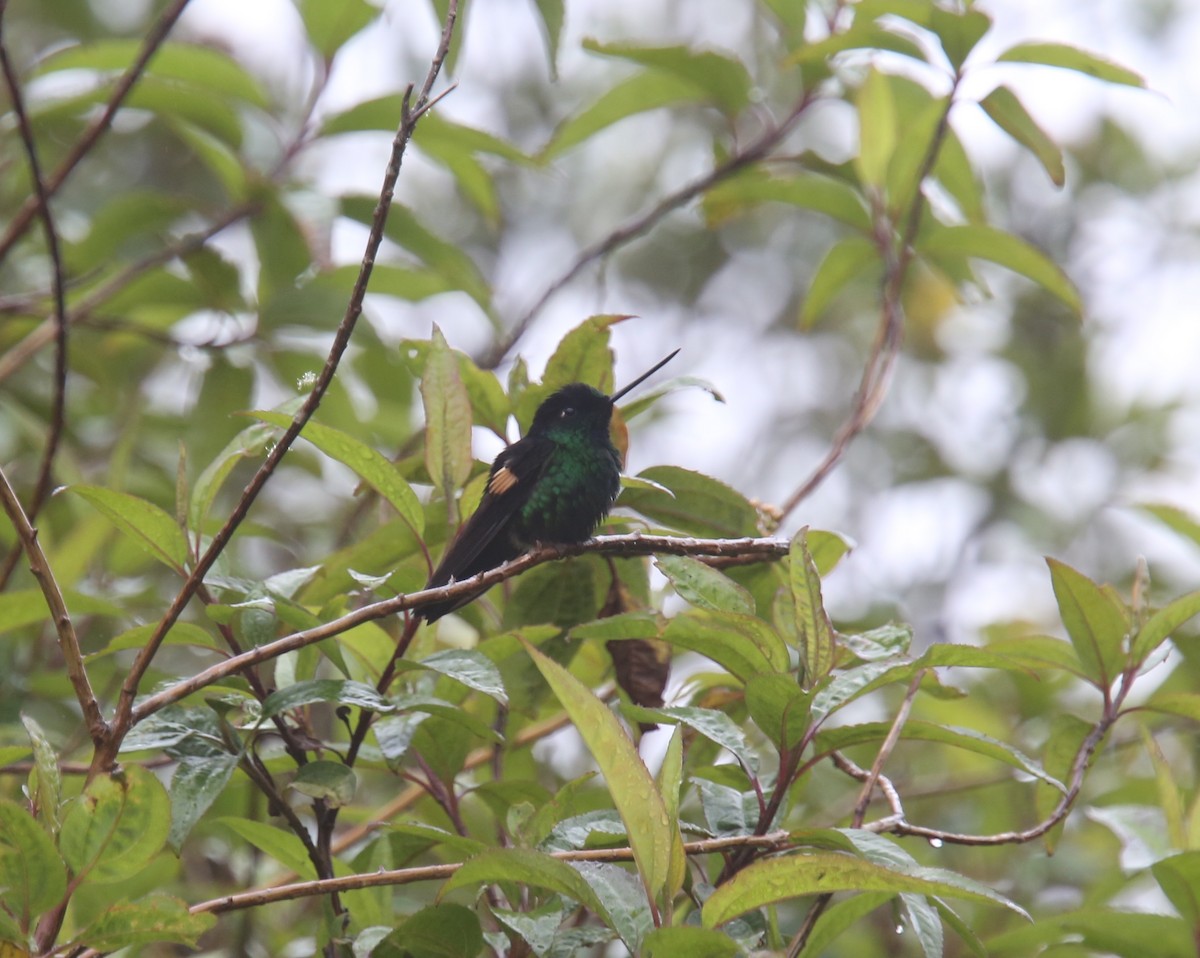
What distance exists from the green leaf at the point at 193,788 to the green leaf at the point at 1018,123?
245 cm

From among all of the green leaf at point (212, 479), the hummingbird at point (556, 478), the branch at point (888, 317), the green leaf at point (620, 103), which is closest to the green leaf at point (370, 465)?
the green leaf at point (212, 479)

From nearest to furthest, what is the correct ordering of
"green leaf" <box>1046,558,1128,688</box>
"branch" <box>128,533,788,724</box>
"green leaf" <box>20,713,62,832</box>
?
"green leaf" <box>20,713,62,832</box>
"branch" <box>128,533,788,724</box>
"green leaf" <box>1046,558,1128,688</box>

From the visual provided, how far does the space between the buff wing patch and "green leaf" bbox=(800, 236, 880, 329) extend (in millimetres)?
1186

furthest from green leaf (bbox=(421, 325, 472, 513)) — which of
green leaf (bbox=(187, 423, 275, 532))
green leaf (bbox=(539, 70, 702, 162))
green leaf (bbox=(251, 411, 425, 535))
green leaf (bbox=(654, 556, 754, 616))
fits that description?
green leaf (bbox=(539, 70, 702, 162))

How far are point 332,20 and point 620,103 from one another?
2.72 ft

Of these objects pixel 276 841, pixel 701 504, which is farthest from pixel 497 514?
pixel 276 841

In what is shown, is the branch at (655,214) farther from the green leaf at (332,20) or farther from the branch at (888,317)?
the green leaf at (332,20)

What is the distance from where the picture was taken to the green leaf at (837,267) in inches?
139

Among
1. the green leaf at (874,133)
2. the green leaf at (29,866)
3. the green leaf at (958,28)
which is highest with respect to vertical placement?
the green leaf at (958,28)

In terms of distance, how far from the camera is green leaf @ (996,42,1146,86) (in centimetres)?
295

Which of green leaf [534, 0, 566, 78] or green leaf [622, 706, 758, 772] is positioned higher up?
green leaf [534, 0, 566, 78]

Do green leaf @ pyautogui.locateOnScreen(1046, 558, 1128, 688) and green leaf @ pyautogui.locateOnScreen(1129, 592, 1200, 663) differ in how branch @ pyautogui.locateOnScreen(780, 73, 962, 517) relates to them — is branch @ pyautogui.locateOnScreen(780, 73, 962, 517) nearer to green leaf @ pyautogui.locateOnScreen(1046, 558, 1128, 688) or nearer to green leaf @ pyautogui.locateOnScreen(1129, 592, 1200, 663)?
green leaf @ pyautogui.locateOnScreen(1046, 558, 1128, 688)

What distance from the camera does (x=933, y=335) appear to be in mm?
7516

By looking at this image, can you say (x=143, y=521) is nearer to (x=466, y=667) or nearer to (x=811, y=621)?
(x=466, y=667)
